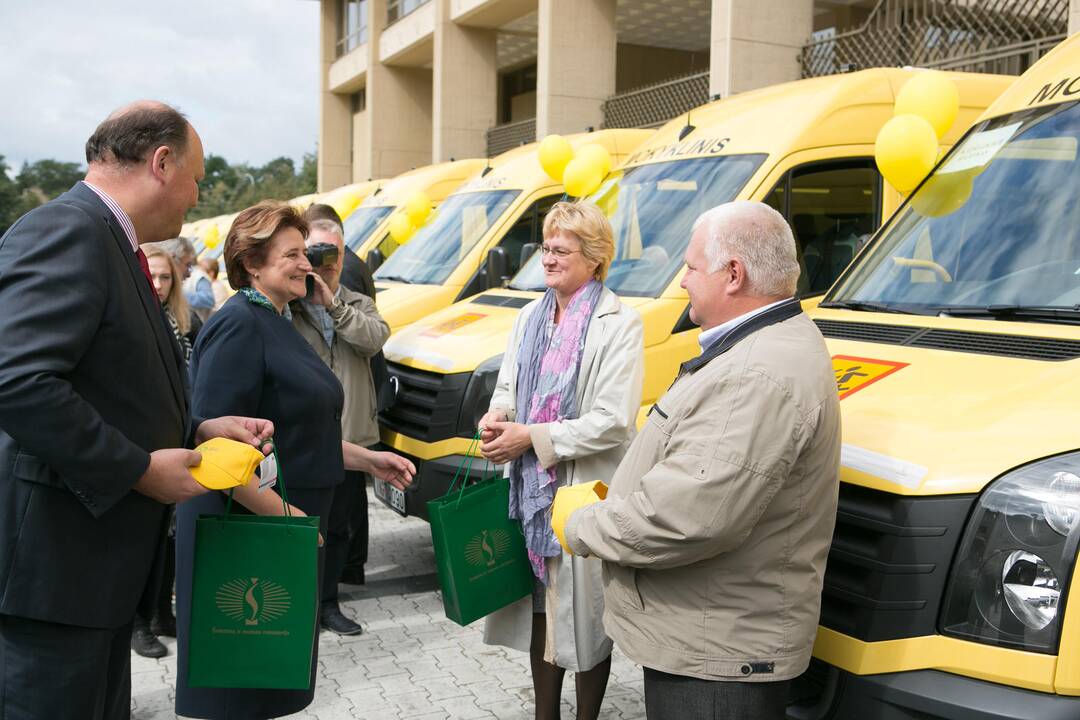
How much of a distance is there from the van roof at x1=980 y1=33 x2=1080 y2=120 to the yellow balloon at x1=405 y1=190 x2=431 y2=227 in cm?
674

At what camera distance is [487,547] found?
3.57m

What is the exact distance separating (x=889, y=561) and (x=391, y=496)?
12.1ft

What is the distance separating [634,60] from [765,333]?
26.1 m

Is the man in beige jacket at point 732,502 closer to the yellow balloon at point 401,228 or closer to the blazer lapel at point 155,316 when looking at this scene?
the blazer lapel at point 155,316

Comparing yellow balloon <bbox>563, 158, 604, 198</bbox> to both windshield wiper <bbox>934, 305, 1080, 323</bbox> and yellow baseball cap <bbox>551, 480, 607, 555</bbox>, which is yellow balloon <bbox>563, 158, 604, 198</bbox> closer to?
windshield wiper <bbox>934, 305, 1080, 323</bbox>

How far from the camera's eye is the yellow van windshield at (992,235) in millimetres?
3238

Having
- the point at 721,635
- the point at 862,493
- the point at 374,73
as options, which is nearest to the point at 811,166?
the point at 862,493

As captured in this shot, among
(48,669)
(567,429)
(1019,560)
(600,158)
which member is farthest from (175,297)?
(1019,560)

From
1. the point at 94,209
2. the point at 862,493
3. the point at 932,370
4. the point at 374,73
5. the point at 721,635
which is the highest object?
the point at 374,73

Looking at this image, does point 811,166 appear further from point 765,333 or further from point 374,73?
point 374,73

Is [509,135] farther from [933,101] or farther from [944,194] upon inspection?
[944,194]

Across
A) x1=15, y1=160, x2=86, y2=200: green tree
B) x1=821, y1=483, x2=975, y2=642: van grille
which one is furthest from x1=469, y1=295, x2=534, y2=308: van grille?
x1=15, y1=160, x2=86, y2=200: green tree

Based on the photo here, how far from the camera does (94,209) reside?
2232mm

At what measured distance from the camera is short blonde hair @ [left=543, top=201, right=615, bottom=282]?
12.1ft
